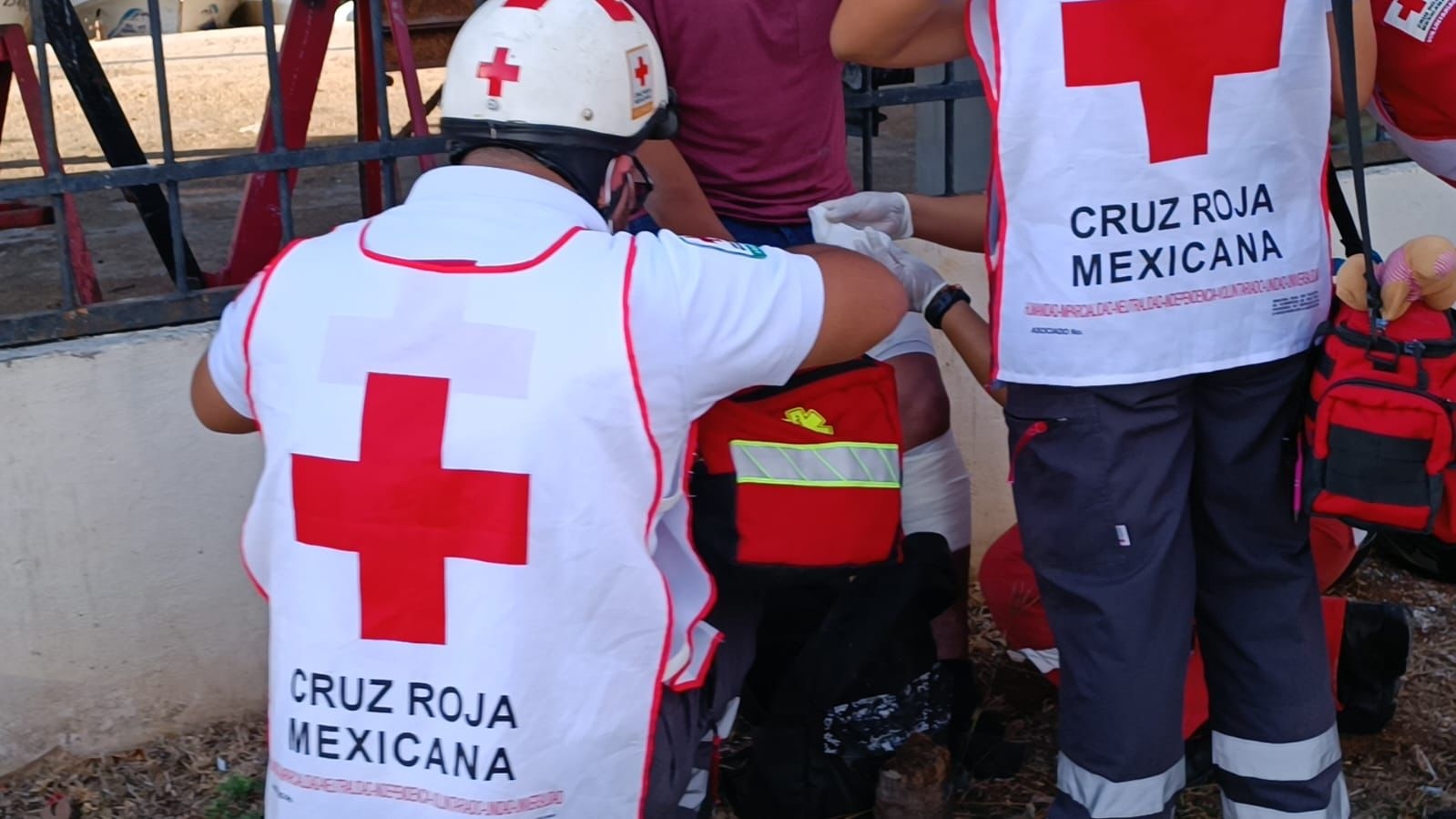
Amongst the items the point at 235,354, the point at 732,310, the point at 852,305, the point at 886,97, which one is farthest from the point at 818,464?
the point at 886,97

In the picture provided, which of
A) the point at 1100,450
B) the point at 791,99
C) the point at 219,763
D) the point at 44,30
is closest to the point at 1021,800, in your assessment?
the point at 1100,450

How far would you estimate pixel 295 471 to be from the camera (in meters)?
1.94

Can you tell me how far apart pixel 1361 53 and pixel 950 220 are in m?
0.86

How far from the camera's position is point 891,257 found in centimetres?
256

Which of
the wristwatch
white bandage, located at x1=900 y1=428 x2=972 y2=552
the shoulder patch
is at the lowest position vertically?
white bandage, located at x1=900 y1=428 x2=972 y2=552

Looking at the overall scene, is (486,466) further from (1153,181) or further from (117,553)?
(117,553)

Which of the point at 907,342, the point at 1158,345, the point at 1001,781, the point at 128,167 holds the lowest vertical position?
the point at 1001,781

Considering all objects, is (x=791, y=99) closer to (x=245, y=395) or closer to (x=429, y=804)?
(x=245, y=395)

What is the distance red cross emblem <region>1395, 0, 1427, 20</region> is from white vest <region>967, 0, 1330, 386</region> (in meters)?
0.14

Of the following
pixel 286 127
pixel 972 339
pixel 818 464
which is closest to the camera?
pixel 818 464

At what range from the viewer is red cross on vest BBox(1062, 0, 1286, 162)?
2.10m

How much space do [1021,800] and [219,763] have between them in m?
1.55

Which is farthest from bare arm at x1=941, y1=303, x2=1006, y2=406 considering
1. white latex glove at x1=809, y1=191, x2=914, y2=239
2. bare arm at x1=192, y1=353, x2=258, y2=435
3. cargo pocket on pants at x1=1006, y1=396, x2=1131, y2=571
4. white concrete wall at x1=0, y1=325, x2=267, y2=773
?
white concrete wall at x1=0, y1=325, x2=267, y2=773

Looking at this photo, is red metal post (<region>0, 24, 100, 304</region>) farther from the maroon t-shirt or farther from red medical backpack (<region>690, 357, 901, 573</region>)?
red medical backpack (<region>690, 357, 901, 573</region>)
